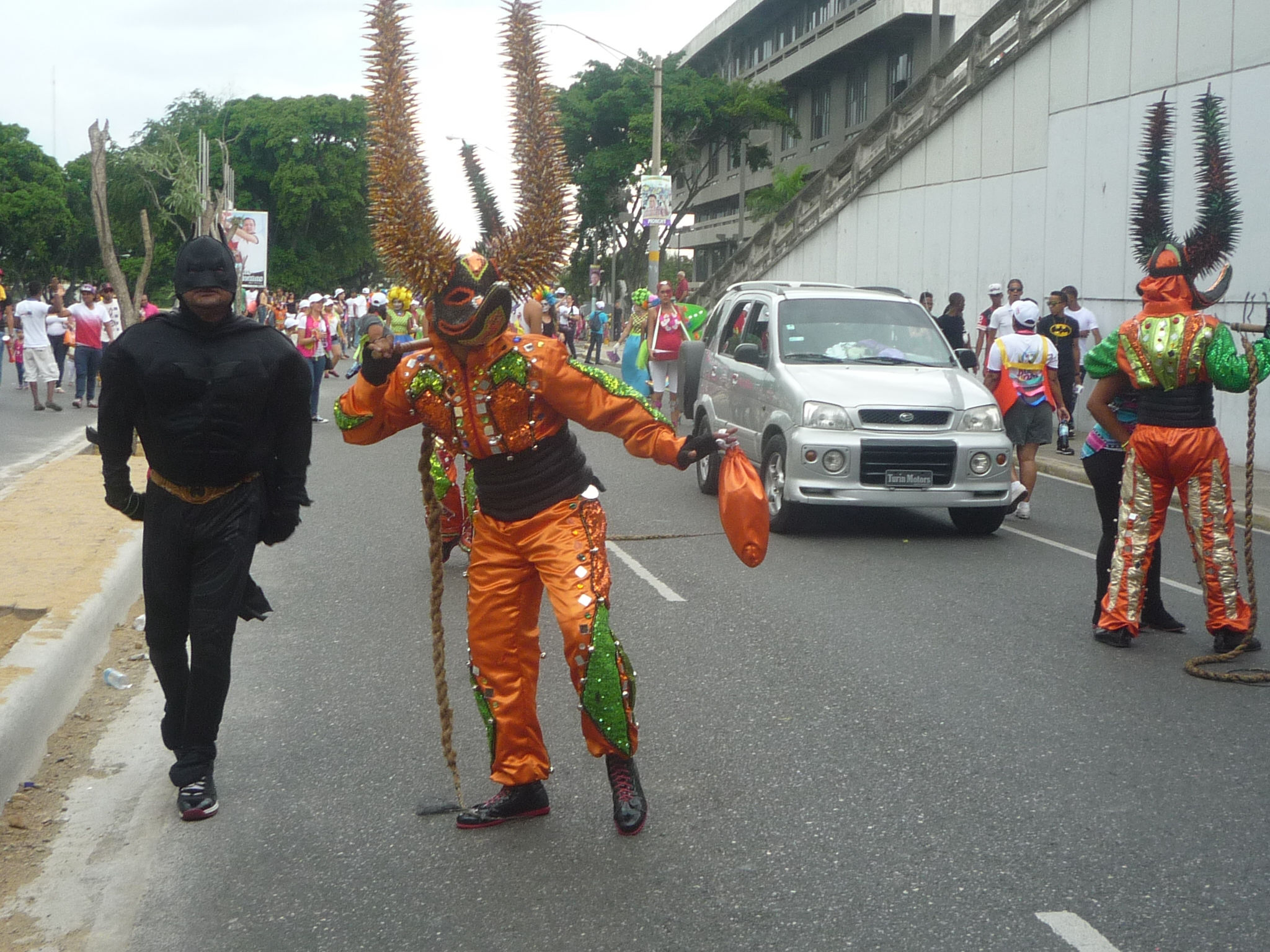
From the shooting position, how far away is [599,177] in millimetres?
33062

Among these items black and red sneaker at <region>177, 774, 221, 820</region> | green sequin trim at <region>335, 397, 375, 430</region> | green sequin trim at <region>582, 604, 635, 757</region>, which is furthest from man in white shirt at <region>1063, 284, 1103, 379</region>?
black and red sneaker at <region>177, 774, 221, 820</region>

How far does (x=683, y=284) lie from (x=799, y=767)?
62.8ft

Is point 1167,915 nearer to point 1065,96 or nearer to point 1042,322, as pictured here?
point 1042,322

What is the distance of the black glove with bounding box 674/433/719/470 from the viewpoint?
4.32 m

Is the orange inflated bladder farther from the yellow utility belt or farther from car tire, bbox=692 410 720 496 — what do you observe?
car tire, bbox=692 410 720 496

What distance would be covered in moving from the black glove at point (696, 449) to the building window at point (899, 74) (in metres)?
41.4

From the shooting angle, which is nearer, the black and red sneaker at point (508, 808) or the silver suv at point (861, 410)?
the black and red sneaker at point (508, 808)

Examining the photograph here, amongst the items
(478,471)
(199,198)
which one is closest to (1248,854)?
(478,471)

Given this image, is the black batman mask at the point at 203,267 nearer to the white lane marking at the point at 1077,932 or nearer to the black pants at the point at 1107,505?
the white lane marking at the point at 1077,932

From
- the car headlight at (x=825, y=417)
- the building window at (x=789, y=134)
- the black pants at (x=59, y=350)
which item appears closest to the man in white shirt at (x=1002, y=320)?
the car headlight at (x=825, y=417)

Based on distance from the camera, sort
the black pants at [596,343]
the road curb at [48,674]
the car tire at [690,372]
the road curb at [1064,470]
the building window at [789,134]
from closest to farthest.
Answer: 1. the road curb at [48,674]
2. the car tire at [690,372]
3. the road curb at [1064,470]
4. the black pants at [596,343]
5. the building window at [789,134]

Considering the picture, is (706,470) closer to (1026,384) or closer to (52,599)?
(1026,384)

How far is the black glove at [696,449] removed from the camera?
4316mm

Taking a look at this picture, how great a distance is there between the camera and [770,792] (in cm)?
497
